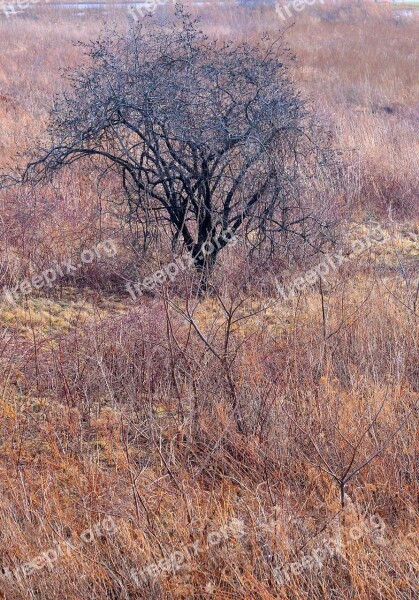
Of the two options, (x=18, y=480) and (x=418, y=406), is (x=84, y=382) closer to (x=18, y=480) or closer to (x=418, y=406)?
(x=18, y=480)

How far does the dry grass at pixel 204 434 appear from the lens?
251 centimetres

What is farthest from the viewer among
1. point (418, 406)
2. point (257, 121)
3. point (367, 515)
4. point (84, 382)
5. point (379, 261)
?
point (379, 261)

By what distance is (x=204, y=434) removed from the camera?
3316mm

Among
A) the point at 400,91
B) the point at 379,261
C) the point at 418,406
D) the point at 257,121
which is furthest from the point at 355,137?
the point at 418,406

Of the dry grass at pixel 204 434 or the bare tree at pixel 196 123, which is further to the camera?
the bare tree at pixel 196 123

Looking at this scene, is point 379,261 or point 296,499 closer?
point 296,499

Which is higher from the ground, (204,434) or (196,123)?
(196,123)

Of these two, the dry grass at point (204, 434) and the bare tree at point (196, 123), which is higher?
the bare tree at point (196, 123)

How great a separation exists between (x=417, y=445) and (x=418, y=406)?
320 mm

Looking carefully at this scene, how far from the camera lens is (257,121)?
5.15 metres

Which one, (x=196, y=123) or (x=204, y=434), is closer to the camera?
(x=204, y=434)

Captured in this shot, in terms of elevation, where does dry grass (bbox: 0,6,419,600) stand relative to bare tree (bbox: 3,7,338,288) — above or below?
below

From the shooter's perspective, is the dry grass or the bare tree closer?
the dry grass

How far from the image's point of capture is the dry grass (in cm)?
251
